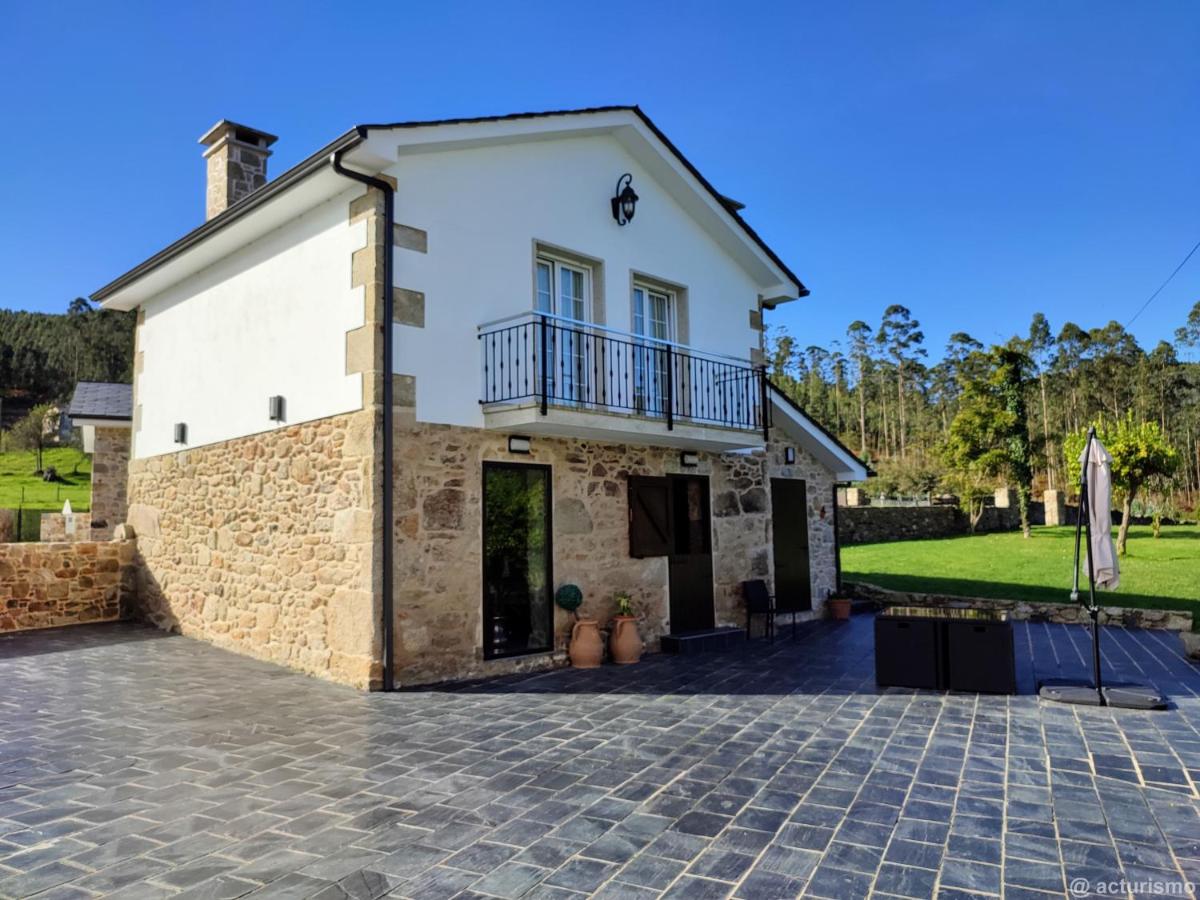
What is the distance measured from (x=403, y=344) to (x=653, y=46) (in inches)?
192

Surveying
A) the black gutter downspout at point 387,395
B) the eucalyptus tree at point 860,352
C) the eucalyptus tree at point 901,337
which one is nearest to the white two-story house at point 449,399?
the black gutter downspout at point 387,395

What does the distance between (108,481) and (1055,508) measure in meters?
33.2

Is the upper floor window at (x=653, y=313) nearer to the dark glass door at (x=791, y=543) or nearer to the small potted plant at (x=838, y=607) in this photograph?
the dark glass door at (x=791, y=543)

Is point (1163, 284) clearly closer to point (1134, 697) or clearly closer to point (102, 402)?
point (1134, 697)

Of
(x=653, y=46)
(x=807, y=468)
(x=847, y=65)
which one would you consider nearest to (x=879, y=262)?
(x=807, y=468)

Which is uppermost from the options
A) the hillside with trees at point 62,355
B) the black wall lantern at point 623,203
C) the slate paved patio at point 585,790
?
the hillside with trees at point 62,355

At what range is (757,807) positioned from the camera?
13.8 ft

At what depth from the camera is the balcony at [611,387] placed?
812 cm

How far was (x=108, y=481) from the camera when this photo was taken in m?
15.8

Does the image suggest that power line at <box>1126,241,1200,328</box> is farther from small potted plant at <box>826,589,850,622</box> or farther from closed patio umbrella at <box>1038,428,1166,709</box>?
small potted plant at <box>826,589,850,622</box>

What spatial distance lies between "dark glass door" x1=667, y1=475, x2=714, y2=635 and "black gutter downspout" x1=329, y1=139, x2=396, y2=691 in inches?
168

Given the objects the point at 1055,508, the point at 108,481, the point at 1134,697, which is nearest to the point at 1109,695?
the point at 1134,697

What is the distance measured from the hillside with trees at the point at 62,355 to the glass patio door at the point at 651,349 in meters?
44.5

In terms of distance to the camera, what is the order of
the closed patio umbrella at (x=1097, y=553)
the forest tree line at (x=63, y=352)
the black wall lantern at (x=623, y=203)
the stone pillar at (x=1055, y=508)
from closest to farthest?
1. the closed patio umbrella at (x=1097, y=553)
2. the black wall lantern at (x=623, y=203)
3. the stone pillar at (x=1055, y=508)
4. the forest tree line at (x=63, y=352)
